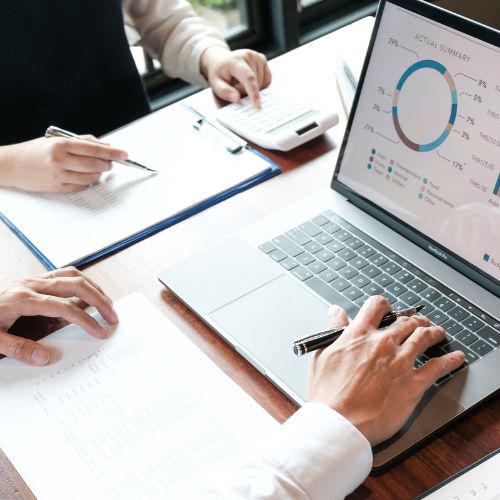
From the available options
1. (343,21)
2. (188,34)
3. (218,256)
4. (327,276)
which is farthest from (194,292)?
(343,21)

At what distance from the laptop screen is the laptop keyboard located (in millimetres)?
50

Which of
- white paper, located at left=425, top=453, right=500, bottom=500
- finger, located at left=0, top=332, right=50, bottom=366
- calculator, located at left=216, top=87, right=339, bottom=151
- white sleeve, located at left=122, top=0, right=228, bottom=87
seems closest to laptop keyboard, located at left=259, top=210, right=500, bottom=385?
white paper, located at left=425, top=453, right=500, bottom=500

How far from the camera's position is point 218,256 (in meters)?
1.08

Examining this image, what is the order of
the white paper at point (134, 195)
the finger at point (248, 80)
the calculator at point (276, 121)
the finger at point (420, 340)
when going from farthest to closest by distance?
1. the finger at point (248, 80)
2. the calculator at point (276, 121)
3. the white paper at point (134, 195)
4. the finger at point (420, 340)

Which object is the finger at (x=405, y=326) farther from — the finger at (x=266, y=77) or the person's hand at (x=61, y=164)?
the finger at (x=266, y=77)

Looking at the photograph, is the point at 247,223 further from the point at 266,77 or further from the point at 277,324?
the point at 266,77

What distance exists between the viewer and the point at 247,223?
1163 mm

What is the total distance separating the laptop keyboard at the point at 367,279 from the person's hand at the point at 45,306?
0.25 meters

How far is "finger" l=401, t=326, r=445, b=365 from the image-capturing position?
2.77 feet

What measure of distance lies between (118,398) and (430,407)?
363 mm

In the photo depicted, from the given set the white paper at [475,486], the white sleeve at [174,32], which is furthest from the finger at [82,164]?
the white paper at [475,486]

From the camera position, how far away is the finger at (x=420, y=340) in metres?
0.84

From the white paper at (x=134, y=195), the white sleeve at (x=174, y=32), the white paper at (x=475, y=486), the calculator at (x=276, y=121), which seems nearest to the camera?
the white paper at (x=475, y=486)

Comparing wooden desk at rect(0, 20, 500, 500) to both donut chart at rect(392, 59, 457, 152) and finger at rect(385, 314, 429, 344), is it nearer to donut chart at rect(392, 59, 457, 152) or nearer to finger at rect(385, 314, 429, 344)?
finger at rect(385, 314, 429, 344)
